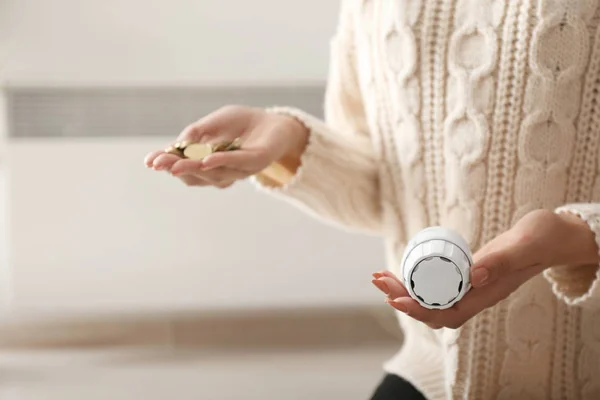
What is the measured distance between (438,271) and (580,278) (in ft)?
0.64

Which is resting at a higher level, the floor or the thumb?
the thumb

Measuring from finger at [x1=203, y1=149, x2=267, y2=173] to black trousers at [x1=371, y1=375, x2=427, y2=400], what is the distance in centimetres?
28

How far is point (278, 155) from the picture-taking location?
2.29ft

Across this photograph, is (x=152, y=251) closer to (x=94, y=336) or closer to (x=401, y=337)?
(x=94, y=336)

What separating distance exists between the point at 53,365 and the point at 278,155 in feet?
3.69

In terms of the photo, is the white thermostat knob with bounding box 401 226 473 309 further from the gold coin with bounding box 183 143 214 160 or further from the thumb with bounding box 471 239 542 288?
the gold coin with bounding box 183 143 214 160

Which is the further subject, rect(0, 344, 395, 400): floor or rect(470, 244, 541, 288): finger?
rect(0, 344, 395, 400): floor

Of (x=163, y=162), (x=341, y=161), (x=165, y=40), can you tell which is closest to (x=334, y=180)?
(x=341, y=161)

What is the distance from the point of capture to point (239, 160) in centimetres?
63

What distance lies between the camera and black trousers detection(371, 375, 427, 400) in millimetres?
767

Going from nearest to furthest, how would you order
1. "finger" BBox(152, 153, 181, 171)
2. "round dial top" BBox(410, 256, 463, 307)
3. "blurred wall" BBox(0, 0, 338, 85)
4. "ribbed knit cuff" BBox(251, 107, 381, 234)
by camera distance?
"round dial top" BBox(410, 256, 463, 307)
"finger" BBox(152, 153, 181, 171)
"ribbed knit cuff" BBox(251, 107, 381, 234)
"blurred wall" BBox(0, 0, 338, 85)

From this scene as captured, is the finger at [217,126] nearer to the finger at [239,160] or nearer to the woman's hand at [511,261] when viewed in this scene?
the finger at [239,160]

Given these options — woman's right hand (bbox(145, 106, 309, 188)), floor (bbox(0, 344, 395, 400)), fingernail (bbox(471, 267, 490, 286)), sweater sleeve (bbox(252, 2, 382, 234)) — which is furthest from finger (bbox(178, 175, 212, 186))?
floor (bbox(0, 344, 395, 400))

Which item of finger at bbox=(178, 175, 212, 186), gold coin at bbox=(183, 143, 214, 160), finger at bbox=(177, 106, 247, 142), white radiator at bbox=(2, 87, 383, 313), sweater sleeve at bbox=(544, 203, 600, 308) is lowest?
white radiator at bbox=(2, 87, 383, 313)
